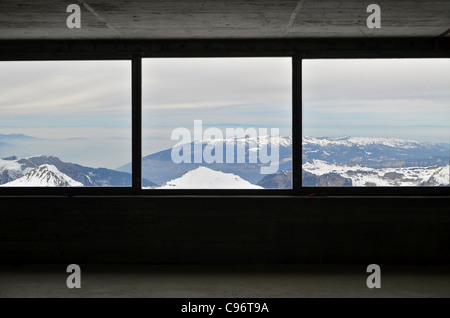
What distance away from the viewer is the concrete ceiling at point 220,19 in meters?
4.02

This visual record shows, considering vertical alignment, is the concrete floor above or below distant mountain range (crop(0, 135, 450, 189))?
below

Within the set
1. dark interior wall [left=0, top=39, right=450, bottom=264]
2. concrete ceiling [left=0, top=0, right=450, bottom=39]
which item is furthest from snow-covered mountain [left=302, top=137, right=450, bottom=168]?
concrete ceiling [left=0, top=0, right=450, bottom=39]

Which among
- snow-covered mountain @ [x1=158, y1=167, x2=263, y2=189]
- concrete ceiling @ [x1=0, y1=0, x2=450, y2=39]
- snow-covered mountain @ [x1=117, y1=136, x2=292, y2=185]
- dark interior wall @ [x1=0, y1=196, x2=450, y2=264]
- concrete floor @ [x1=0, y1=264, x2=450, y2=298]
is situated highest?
concrete ceiling @ [x1=0, y1=0, x2=450, y2=39]

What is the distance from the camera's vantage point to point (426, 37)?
5156 millimetres

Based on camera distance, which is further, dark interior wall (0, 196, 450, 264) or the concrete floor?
dark interior wall (0, 196, 450, 264)

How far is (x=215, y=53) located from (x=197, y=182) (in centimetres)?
151

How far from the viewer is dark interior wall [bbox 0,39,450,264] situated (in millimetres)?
5094

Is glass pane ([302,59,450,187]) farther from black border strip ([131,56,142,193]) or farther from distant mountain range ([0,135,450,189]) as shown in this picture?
black border strip ([131,56,142,193])

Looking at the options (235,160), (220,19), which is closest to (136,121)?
(235,160)

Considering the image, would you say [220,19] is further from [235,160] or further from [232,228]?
[232,228]

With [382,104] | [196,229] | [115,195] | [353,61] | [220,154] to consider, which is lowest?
[196,229]

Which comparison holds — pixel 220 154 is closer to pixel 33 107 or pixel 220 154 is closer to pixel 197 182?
pixel 197 182

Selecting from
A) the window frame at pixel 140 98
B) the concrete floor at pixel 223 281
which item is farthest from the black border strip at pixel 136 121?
the concrete floor at pixel 223 281

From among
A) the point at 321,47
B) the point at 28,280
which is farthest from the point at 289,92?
the point at 28,280
